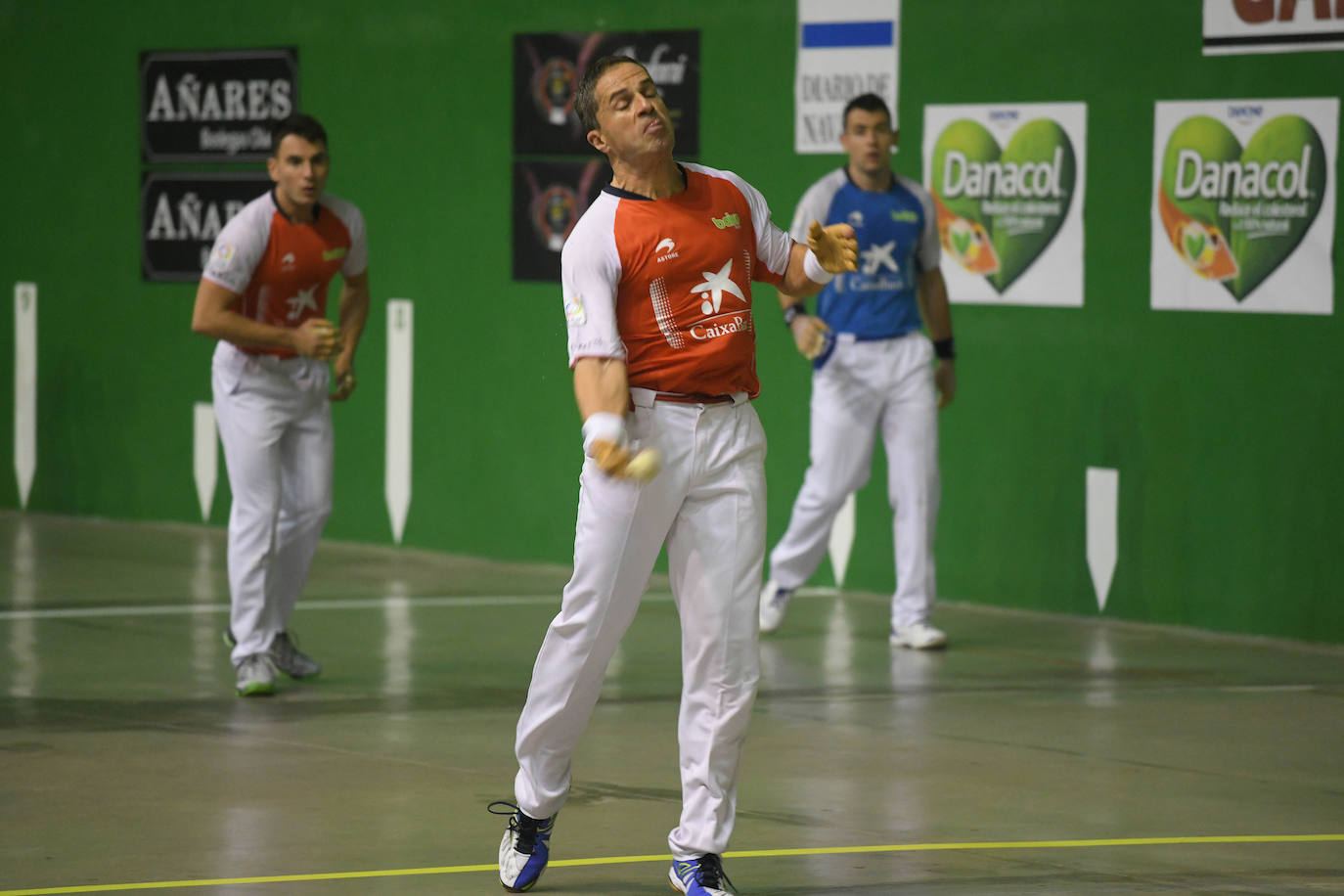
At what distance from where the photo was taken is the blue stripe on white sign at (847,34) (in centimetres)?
1049

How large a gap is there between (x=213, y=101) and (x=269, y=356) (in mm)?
5260

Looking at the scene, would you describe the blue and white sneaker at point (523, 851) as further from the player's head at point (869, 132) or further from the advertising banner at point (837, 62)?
the advertising banner at point (837, 62)

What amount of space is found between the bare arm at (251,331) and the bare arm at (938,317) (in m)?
2.76

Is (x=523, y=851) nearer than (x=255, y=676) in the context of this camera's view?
Yes

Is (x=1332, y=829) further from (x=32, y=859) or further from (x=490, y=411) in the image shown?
(x=490, y=411)

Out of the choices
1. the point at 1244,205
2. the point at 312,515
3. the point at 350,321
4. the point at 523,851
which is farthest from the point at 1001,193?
the point at 523,851

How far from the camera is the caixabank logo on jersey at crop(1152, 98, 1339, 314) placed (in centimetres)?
920

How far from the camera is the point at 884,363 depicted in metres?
9.17

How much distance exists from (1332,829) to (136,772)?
11.7 ft

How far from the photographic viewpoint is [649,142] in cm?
512

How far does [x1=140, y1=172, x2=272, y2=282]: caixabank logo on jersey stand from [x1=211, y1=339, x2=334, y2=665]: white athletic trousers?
4732 mm

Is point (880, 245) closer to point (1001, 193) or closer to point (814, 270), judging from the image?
point (1001, 193)

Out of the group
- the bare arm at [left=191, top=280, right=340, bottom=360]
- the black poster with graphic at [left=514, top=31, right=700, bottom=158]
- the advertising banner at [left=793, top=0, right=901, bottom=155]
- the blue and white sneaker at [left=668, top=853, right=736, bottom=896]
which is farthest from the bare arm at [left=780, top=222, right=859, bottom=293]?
the black poster with graphic at [left=514, top=31, right=700, bottom=158]

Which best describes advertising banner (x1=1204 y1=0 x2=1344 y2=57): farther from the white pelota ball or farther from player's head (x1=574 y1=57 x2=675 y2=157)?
the white pelota ball
